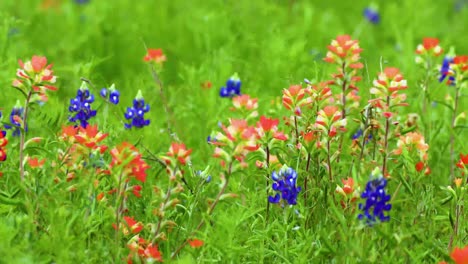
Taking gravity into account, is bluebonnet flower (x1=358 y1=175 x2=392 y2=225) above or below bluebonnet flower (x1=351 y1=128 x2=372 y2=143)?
below

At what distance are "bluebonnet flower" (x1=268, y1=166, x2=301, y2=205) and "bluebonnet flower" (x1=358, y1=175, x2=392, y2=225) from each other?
29 cm

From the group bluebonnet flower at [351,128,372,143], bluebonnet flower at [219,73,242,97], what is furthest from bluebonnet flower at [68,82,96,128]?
bluebonnet flower at [351,128,372,143]

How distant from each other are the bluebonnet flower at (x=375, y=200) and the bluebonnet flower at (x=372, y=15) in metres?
3.69

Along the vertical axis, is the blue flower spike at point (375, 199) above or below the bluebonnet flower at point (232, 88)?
below

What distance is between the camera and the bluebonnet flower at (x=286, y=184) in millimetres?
2730

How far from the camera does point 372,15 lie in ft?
19.7

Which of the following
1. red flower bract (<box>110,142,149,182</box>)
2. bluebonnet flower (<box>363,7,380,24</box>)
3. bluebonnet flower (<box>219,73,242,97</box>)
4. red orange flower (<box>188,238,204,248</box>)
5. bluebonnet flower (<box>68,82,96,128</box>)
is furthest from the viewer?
bluebonnet flower (<box>363,7,380,24</box>)

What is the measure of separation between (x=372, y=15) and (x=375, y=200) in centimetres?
376

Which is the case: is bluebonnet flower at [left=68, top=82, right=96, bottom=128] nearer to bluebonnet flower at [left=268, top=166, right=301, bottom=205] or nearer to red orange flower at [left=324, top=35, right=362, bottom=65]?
bluebonnet flower at [left=268, top=166, right=301, bottom=205]

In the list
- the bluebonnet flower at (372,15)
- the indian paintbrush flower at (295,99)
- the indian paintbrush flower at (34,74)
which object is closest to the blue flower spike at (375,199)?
the indian paintbrush flower at (295,99)

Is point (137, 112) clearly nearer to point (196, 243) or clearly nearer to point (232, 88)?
point (232, 88)

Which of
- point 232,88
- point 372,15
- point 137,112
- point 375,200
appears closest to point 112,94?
point 137,112

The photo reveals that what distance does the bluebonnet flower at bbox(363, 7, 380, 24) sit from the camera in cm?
601

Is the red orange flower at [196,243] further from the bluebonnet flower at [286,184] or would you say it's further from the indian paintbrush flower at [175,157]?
the bluebonnet flower at [286,184]
